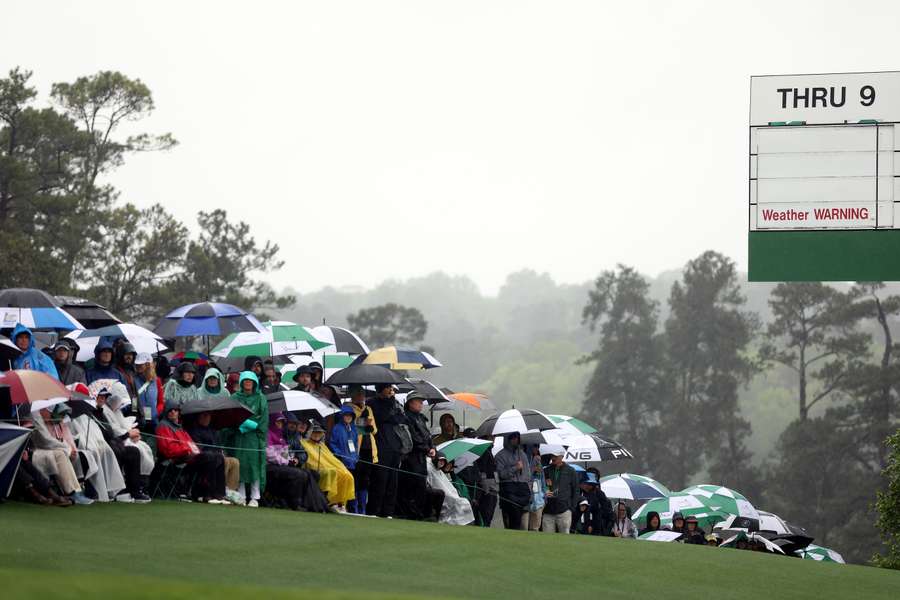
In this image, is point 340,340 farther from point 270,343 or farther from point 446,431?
point 446,431

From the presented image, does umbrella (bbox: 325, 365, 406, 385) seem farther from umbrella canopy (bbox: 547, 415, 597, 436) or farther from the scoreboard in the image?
the scoreboard

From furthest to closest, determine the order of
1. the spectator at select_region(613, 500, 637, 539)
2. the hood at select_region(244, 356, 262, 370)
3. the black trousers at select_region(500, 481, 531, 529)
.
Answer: the spectator at select_region(613, 500, 637, 539) < the black trousers at select_region(500, 481, 531, 529) < the hood at select_region(244, 356, 262, 370)

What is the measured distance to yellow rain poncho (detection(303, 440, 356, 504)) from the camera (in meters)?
17.7

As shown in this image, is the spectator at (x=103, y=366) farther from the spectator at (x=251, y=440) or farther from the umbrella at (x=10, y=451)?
the umbrella at (x=10, y=451)

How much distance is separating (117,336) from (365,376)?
3613 mm

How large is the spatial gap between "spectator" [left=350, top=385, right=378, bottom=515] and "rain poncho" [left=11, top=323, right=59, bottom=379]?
4.47m

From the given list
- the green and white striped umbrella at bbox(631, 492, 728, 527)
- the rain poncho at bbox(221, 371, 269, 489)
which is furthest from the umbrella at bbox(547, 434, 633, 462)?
the rain poncho at bbox(221, 371, 269, 489)

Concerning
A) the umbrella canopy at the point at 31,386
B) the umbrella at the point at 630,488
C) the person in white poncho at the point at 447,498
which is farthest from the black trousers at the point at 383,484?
the umbrella at the point at 630,488

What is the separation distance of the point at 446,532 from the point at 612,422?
61.8 meters

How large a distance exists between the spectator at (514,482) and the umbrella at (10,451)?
8.25m

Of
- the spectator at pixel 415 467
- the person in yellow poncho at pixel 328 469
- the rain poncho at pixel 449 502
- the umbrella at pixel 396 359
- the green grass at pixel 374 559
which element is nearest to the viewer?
the green grass at pixel 374 559

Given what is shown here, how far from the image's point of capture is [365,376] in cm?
1900

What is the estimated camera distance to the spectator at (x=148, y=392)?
1638 cm

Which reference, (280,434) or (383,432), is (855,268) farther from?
(280,434)
